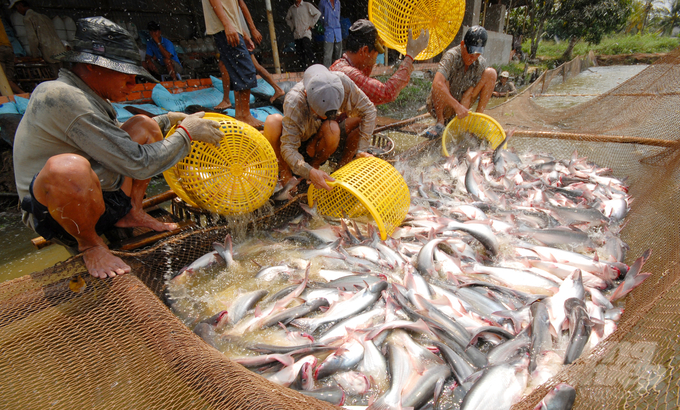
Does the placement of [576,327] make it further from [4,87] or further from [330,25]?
[330,25]

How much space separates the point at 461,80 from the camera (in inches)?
220

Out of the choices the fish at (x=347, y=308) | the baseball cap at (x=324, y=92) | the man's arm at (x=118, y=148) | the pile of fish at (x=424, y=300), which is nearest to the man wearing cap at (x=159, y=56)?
the baseball cap at (x=324, y=92)

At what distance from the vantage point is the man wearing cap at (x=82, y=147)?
1991mm

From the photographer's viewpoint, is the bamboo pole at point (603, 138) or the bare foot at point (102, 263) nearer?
the bare foot at point (102, 263)

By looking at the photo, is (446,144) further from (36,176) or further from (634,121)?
(36,176)

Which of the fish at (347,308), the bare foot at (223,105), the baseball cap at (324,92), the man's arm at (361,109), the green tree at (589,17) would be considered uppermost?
the green tree at (589,17)

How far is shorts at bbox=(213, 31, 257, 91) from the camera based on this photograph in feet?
15.9

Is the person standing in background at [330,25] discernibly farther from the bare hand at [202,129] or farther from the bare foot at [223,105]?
the bare hand at [202,129]

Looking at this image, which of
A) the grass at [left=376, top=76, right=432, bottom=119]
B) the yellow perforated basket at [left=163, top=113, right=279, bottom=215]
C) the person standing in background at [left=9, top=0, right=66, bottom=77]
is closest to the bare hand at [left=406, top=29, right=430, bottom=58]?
the yellow perforated basket at [left=163, top=113, right=279, bottom=215]

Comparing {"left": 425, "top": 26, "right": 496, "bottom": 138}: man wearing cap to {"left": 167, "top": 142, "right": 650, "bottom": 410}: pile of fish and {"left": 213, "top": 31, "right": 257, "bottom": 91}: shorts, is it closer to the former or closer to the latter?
{"left": 167, "top": 142, "right": 650, "bottom": 410}: pile of fish

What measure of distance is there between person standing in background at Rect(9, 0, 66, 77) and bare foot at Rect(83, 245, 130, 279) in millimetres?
6102

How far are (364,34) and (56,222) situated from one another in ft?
10.3

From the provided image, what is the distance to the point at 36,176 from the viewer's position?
2.06 m

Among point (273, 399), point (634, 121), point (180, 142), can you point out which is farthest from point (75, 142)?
point (634, 121)
